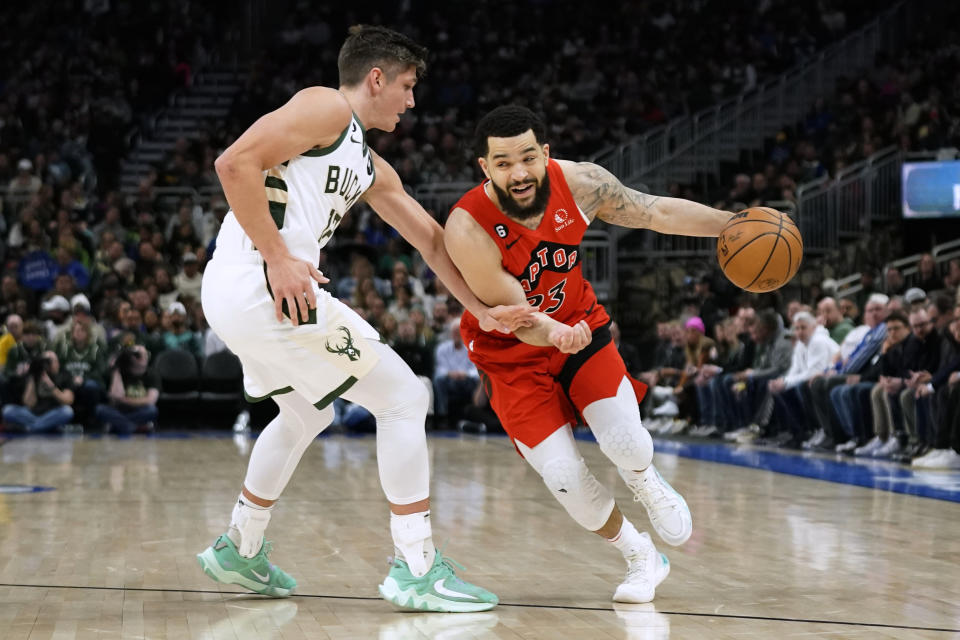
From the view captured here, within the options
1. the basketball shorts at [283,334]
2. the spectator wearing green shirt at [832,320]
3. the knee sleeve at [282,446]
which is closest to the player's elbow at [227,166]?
the basketball shorts at [283,334]

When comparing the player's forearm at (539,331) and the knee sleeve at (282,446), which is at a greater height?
the player's forearm at (539,331)

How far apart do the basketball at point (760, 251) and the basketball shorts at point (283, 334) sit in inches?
53.6

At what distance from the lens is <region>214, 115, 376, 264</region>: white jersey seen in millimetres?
4141

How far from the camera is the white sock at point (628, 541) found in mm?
4590

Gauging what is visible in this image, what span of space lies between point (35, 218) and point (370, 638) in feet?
47.1

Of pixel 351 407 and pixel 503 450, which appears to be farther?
pixel 351 407

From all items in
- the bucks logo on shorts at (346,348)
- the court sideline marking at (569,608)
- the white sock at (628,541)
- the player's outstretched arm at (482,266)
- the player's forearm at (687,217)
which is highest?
the player's forearm at (687,217)

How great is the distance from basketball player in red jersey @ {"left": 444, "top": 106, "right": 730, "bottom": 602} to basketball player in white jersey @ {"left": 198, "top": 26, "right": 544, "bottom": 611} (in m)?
0.26

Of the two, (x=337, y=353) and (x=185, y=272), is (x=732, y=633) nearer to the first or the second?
(x=337, y=353)

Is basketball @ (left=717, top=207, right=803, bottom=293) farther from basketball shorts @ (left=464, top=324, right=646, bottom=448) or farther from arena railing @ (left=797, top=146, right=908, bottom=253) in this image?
arena railing @ (left=797, top=146, right=908, bottom=253)

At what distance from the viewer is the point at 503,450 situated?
1175 centimetres

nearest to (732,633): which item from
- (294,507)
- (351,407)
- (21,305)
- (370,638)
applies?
(370,638)

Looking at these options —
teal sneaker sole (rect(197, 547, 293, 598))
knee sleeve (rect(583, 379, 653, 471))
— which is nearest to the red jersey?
knee sleeve (rect(583, 379, 653, 471))

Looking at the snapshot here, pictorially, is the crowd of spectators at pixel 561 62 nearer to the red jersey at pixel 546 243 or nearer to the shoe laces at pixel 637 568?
the red jersey at pixel 546 243
